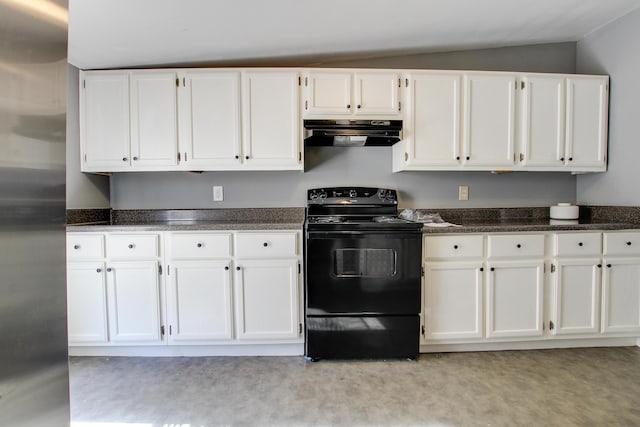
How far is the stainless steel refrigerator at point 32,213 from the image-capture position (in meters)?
0.52

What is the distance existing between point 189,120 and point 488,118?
226 centimetres

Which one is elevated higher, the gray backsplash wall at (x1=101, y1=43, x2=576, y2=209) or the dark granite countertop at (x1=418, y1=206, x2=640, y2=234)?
the gray backsplash wall at (x1=101, y1=43, x2=576, y2=209)

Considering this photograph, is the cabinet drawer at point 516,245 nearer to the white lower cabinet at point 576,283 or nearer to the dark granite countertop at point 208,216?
the white lower cabinet at point 576,283

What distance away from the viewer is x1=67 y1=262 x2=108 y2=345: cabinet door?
2.02 metres

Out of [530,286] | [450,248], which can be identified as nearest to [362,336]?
[450,248]

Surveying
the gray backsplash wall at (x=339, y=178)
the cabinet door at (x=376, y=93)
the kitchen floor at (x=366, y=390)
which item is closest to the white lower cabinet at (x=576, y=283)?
the kitchen floor at (x=366, y=390)

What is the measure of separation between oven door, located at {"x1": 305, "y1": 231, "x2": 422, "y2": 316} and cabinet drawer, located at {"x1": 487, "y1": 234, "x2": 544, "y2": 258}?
538 mm

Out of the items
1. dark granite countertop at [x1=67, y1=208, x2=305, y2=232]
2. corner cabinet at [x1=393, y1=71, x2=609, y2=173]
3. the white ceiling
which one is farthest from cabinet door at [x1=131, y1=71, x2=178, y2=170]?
corner cabinet at [x1=393, y1=71, x2=609, y2=173]

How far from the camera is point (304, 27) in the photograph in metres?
1.97

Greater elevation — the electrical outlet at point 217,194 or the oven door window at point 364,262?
the electrical outlet at point 217,194

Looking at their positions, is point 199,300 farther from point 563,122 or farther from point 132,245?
point 563,122

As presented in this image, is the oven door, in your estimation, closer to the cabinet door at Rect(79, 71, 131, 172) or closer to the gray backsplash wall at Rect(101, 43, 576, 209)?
the gray backsplash wall at Rect(101, 43, 576, 209)

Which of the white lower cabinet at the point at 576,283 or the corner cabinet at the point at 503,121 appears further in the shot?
the corner cabinet at the point at 503,121

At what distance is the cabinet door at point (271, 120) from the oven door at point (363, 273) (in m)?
0.67
